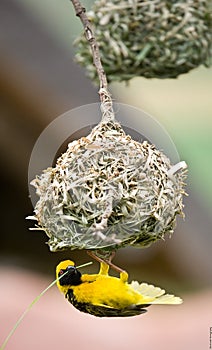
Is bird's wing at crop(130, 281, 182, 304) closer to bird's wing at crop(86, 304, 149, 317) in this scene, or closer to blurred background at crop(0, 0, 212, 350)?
bird's wing at crop(86, 304, 149, 317)

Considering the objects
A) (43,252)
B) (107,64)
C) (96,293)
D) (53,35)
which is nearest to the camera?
(96,293)

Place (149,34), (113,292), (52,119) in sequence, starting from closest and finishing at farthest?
(113,292)
(149,34)
(52,119)

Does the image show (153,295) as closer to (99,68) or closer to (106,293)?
(106,293)

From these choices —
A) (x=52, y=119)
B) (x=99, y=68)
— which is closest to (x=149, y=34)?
(x=99, y=68)

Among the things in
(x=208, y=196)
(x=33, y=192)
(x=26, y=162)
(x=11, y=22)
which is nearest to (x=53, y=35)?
(x=11, y=22)

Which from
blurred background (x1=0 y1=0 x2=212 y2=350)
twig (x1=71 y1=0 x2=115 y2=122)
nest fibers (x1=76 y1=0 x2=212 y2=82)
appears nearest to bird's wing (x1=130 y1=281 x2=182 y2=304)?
twig (x1=71 y1=0 x2=115 y2=122)

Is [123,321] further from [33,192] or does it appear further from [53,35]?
[33,192]

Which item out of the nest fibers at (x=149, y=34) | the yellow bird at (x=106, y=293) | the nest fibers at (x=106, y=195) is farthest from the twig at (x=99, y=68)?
the nest fibers at (x=149, y=34)
